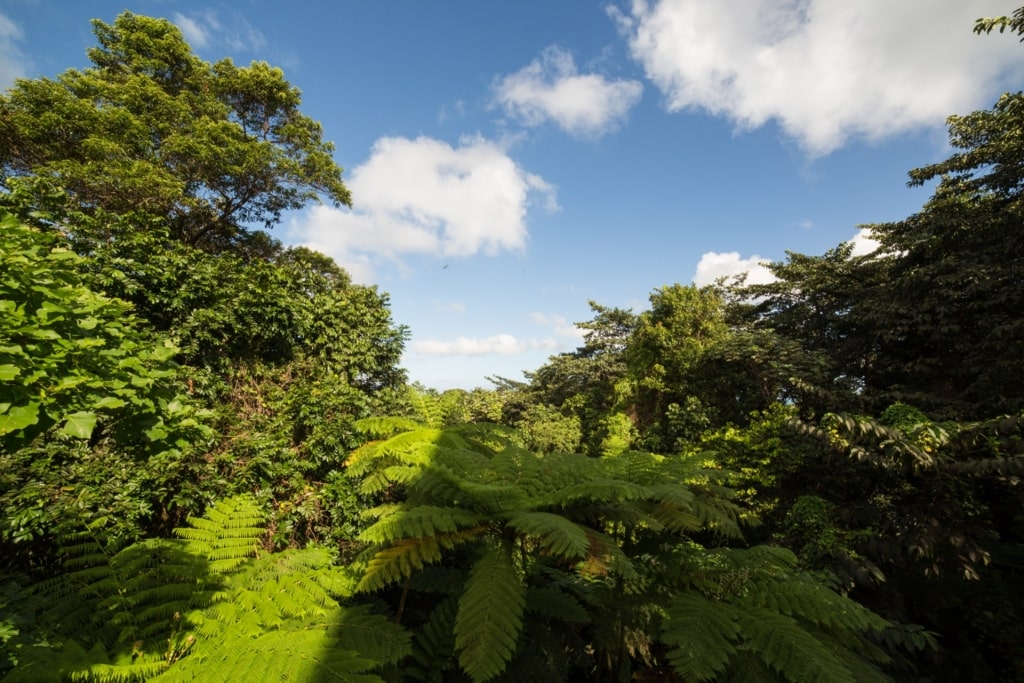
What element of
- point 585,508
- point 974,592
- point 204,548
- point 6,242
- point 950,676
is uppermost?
point 6,242

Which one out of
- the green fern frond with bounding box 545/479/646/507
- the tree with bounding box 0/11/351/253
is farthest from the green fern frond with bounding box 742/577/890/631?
the tree with bounding box 0/11/351/253

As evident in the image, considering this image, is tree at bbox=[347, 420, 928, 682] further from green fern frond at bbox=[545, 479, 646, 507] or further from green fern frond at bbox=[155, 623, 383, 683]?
green fern frond at bbox=[155, 623, 383, 683]

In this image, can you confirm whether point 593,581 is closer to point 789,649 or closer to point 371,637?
point 789,649

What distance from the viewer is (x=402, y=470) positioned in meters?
2.32

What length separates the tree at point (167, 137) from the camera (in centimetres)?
947

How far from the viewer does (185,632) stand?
2.04 m

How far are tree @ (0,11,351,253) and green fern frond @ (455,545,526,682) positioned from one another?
36.2 feet

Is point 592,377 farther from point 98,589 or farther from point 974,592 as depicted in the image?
point 98,589

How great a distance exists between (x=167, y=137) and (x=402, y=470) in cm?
1373

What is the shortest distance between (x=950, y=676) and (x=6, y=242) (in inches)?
337

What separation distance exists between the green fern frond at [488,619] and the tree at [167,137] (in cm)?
1102

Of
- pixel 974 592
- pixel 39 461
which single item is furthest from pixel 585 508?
pixel 974 592

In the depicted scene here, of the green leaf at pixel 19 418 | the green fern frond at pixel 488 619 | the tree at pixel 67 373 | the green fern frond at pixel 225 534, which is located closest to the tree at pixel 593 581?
the green fern frond at pixel 488 619

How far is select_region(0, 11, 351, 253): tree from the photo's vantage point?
31.1ft
